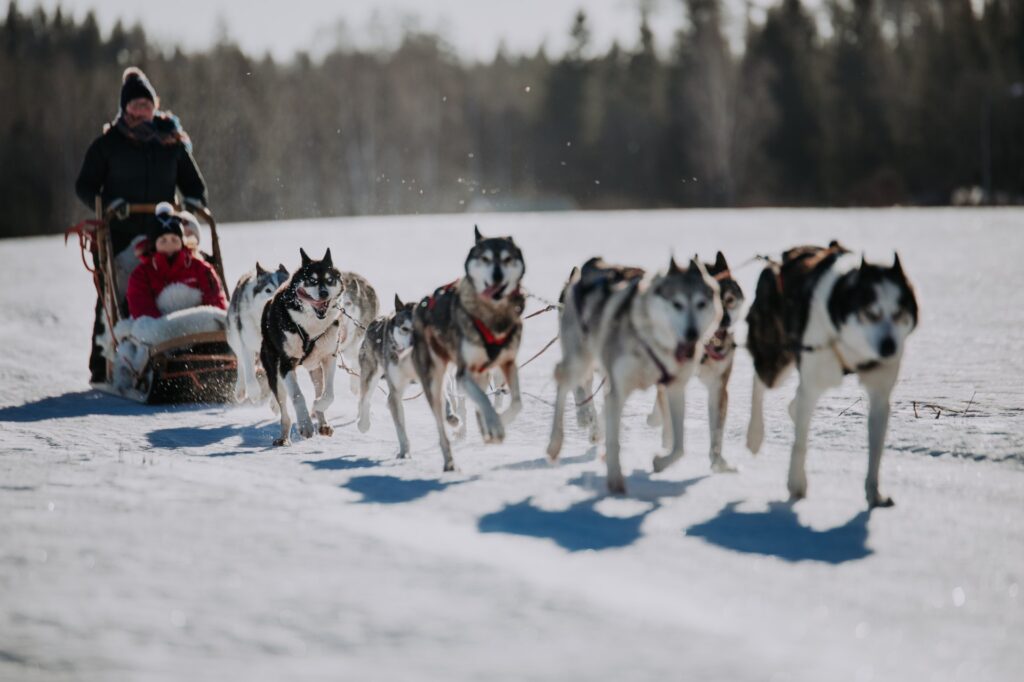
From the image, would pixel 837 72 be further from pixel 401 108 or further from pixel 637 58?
pixel 401 108

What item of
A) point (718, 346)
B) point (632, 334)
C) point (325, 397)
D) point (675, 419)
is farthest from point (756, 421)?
point (325, 397)

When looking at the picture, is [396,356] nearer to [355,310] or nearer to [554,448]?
[554,448]

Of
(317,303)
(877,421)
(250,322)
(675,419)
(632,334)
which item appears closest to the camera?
(877,421)

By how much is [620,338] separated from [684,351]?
26 centimetres

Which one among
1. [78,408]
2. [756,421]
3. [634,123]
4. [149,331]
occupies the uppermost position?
[634,123]

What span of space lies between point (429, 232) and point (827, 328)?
24.7 metres

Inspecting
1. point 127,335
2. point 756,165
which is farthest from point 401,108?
point 127,335

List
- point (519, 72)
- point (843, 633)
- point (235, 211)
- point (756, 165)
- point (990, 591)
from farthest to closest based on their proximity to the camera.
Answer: point (519, 72), point (756, 165), point (235, 211), point (990, 591), point (843, 633)

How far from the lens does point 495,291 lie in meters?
4.59

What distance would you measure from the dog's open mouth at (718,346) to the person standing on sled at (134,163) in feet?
12.9

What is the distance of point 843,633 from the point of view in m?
2.76

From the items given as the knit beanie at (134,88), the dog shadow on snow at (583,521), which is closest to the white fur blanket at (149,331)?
the knit beanie at (134,88)

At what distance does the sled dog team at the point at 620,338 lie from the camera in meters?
3.83

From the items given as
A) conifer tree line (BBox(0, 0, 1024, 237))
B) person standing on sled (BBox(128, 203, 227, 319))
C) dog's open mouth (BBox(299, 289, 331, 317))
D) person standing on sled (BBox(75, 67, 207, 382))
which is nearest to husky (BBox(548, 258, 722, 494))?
dog's open mouth (BBox(299, 289, 331, 317))
